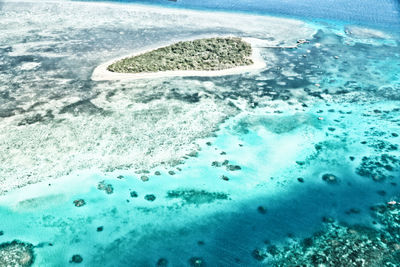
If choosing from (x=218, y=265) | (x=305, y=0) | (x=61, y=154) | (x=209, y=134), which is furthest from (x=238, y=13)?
(x=218, y=265)

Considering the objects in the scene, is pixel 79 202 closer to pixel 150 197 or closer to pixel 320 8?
pixel 150 197

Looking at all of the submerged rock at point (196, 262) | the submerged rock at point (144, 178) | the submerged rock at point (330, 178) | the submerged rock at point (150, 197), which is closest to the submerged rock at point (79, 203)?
the submerged rock at point (150, 197)

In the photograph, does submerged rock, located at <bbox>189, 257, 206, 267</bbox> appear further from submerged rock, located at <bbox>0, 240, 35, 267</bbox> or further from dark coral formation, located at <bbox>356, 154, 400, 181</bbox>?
dark coral formation, located at <bbox>356, 154, 400, 181</bbox>

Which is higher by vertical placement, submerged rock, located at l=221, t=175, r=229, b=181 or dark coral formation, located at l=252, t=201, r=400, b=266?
submerged rock, located at l=221, t=175, r=229, b=181

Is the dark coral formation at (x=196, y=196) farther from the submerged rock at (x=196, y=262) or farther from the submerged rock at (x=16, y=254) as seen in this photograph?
the submerged rock at (x=16, y=254)

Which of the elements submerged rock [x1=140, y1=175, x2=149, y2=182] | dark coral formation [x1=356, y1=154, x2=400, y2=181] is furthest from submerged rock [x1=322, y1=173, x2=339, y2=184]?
submerged rock [x1=140, y1=175, x2=149, y2=182]

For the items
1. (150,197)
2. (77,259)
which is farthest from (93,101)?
(77,259)

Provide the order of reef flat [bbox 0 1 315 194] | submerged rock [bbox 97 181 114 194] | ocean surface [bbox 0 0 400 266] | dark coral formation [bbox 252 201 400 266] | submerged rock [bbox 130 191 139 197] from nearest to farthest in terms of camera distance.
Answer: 1. dark coral formation [bbox 252 201 400 266]
2. ocean surface [bbox 0 0 400 266]
3. submerged rock [bbox 130 191 139 197]
4. submerged rock [bbox 97 181 114 194]
5. reef flat [bbox 0 1 315 194]
